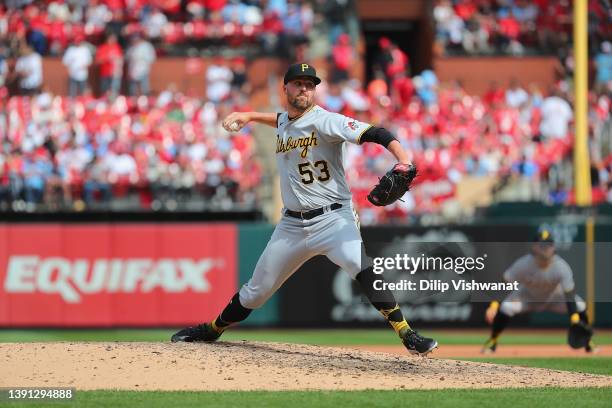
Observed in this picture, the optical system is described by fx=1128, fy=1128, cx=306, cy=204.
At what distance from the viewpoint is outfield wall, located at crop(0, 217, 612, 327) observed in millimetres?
17047

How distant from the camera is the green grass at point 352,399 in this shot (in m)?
7.04

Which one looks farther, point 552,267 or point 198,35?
point 198,35

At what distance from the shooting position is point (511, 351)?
1349 centimetres

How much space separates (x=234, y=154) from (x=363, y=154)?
235 cm

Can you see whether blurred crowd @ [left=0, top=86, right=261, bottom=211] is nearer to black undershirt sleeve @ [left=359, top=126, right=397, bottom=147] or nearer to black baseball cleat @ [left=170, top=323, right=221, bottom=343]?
black baseball cleat @ [left=170, top=323, right=221, bottom=343]

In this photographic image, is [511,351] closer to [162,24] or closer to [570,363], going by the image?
[570,363]

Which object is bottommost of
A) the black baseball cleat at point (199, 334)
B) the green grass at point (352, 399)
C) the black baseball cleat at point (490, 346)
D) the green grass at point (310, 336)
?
the green grass at point (310, 336)

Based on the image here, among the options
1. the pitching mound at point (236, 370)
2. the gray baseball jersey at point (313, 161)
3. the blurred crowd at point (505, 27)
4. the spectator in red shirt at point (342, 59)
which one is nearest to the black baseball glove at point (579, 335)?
the pitching mound at point (236, 370)

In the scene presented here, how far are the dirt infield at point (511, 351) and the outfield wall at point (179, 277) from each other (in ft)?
8.44

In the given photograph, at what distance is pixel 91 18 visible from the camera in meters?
23.8

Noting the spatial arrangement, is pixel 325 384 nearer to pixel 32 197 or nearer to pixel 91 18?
pixel 32 197

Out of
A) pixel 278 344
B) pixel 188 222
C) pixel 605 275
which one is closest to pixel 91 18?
pixel 188 222

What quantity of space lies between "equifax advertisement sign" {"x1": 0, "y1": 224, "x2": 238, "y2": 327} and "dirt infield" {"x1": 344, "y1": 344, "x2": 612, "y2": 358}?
148 inches

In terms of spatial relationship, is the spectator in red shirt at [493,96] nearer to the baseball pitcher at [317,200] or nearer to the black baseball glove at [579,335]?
the black baseball glove at [579,335]
